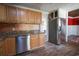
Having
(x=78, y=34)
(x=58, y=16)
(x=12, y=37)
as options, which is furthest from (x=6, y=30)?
(x=78, y=34)

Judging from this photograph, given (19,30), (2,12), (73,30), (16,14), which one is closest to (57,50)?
(73,30)

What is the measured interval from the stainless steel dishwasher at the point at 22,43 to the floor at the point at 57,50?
11cm

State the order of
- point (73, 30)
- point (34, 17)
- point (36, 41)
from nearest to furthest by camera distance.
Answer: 1. point (73, 30)
2. point (34, 17)
3. point (36, 41)

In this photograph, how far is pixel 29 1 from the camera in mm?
2439

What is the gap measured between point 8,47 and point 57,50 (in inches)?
39.2

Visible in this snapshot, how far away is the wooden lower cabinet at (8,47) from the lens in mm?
2398

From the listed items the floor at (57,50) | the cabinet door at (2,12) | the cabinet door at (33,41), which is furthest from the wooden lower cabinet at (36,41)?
the cabinet door at (2,12)

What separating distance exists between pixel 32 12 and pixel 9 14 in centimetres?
46

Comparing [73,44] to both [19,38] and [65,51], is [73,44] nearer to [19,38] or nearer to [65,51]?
[65,51]

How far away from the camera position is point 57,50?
8.16 feet

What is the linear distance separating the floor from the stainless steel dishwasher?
109 mm

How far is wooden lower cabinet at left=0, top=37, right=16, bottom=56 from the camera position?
2.40 metres

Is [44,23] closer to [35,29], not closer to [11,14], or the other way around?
[35,29]

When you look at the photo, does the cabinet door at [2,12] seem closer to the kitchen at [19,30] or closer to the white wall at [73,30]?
the kitchen at [19,30]
